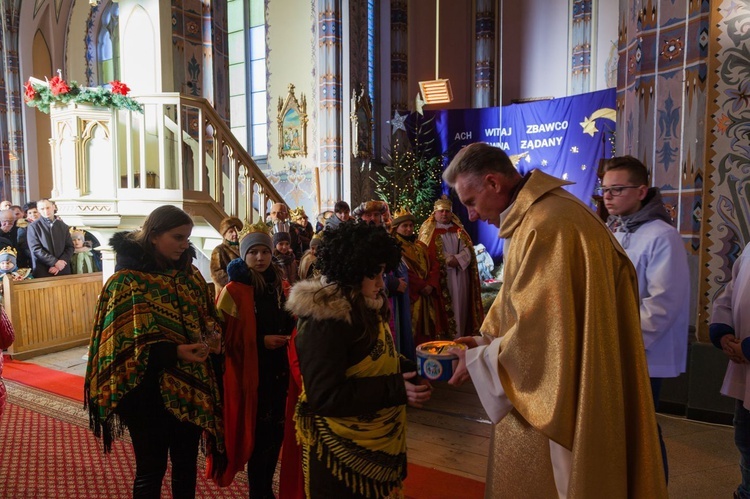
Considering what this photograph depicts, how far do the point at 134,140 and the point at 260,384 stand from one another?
4.49 metres

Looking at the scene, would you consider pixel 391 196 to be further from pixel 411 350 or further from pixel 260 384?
pixel 260 384

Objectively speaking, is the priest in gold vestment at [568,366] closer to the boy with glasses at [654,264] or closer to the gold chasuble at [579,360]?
the gold chasuble at [579,360]

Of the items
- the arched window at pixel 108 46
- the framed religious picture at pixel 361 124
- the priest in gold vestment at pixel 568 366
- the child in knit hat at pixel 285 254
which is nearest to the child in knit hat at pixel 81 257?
the child in knit hat at pixel 285 254

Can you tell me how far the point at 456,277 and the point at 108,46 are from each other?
42.8 ft

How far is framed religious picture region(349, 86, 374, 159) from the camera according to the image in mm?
10344

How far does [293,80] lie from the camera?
11281 millimetres

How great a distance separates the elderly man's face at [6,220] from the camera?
703 centimetres

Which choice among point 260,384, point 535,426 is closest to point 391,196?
point 260,384

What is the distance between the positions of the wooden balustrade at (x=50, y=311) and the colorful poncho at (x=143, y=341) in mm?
4662

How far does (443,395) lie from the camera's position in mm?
4934

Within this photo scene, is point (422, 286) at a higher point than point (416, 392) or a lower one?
lower

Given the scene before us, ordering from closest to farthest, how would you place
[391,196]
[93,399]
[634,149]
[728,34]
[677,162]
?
1. [93,399]
2. [728,34]
3. [677,162]
4. [634,149]
5. [391,196]

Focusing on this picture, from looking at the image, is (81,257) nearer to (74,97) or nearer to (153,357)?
(74,97)

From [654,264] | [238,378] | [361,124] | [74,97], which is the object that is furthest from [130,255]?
[361,124]
